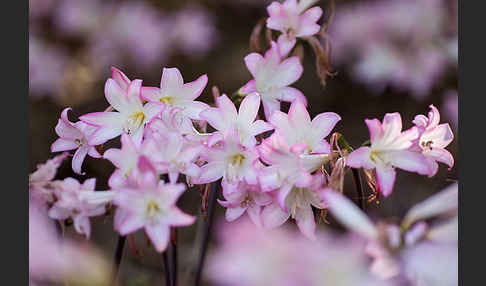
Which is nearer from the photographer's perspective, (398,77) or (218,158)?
(218,158)

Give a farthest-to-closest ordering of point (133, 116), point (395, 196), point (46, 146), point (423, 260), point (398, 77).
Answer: point (398, 77), point (46, 146), point (395, 196), point (133, 116), point (423, 260)

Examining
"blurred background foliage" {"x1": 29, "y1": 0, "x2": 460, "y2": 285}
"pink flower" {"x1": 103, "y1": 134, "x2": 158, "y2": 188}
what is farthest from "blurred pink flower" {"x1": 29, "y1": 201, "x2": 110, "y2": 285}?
"blurred background foliage" {"x1": 29, "y1": 0, "x2": 460, "y2": 285}

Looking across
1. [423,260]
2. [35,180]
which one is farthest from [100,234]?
[423,260]

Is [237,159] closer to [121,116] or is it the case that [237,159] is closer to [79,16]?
[121,116]

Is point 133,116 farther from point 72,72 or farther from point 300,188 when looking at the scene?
point 72,72

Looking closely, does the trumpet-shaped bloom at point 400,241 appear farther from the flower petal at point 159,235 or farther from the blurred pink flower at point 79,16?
the blurred pink flower at point 79,16

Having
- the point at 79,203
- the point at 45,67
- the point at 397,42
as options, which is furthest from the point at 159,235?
the point at 45,67

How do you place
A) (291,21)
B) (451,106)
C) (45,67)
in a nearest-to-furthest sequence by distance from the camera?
1. (291,21)
2. (451,106)
3. (45,67)
